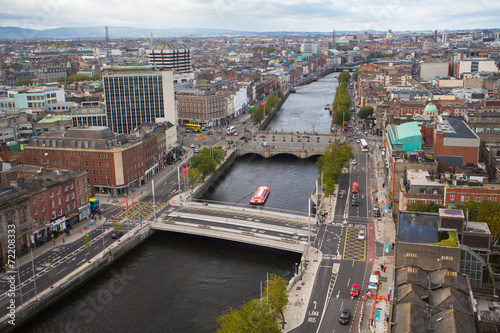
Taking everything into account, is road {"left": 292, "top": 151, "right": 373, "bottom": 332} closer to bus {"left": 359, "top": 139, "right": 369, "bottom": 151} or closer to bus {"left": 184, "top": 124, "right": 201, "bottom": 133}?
bus {"left": 359, "top": 139, "right": 369, "bottom": 151}

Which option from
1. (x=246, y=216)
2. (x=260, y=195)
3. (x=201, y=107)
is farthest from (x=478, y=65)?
(x=246, y=216)

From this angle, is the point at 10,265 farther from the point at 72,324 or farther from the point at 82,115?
the point at 82,115

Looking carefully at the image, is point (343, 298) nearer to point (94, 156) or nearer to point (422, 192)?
point (422, 192)

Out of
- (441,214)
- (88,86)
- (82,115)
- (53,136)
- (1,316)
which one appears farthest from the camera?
(88,86)

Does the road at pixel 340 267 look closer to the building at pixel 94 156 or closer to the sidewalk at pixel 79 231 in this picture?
the sidewalk at pixel 79 231

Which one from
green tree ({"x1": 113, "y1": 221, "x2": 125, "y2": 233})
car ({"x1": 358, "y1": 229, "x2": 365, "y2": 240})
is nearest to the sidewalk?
green tree ({"x1": 113, "y1": 221, "x2": 125, "y2": 233})

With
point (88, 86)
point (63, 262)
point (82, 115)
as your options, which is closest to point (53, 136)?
point (82, 115)
